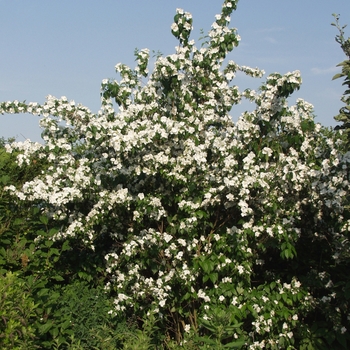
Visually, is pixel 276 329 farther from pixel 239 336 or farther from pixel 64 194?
pixel 64 194

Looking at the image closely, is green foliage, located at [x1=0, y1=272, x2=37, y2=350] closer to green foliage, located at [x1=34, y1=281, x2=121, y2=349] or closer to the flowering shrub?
green foliage, located at [x1=34, y1=281, x2=121, y2=349]

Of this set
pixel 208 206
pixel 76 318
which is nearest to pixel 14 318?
pixel 76 318

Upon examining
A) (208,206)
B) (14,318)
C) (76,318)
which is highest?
(208,206)

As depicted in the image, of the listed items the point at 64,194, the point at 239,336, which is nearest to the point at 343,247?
the point at 239,336

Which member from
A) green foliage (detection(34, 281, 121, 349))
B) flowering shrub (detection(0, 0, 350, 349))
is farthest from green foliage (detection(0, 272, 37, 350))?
flowering shrub (detection(0, 0, 350, 349))

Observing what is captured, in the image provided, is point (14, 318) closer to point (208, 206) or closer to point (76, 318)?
point (76, 318)

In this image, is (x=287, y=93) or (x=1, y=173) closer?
(x=287, y=93)

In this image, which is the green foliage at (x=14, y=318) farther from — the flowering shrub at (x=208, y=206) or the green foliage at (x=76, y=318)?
the flowering shrub at (x=208, y=206)

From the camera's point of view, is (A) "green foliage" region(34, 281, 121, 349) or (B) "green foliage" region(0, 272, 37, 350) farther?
(A) "green foliage" region(34, 281, 121, 349)

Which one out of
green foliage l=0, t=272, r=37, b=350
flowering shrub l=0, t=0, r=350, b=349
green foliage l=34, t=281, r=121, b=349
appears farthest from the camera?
flowering shrub l=0, t=0, r=350, b=349

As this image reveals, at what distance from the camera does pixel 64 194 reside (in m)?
5.95

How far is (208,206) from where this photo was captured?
5941 mm

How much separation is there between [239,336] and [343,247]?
143 centimetres

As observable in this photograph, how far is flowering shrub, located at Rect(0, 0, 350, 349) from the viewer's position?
558cm
